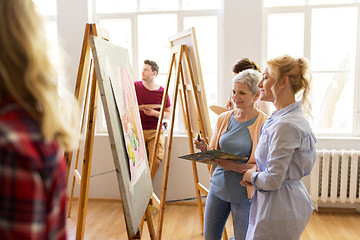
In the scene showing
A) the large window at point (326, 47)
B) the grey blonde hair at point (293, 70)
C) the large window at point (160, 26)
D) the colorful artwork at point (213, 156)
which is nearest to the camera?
the grey blonde hair at point (293, 70)

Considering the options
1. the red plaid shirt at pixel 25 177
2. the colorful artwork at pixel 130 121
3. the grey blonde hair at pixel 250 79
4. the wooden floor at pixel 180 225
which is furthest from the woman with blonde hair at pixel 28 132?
the wooden floor at pixel 180 225

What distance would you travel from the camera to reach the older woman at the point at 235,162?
178 centimetres

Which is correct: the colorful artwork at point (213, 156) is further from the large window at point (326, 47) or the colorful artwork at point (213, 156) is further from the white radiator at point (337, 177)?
the large window at point (326, 47)

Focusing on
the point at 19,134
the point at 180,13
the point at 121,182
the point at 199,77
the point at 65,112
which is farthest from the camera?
the point at 180,13

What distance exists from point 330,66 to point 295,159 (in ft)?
8.59

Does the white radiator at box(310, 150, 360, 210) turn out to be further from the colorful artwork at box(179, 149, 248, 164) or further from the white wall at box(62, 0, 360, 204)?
the colorful artwork at box(179, 149, 248, 164)

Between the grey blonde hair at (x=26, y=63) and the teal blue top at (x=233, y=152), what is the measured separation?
4.38 ft

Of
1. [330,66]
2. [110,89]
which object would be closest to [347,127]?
[330,66]

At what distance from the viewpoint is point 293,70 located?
1.43 meters

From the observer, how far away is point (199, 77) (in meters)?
2.30

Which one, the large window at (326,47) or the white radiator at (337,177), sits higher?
the large window at (326,47)

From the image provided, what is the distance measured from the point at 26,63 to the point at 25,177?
219 millimetres

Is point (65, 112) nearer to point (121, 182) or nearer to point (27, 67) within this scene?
point (27, 67)

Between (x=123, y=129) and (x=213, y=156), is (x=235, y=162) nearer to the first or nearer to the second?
(x=213, y=156)
